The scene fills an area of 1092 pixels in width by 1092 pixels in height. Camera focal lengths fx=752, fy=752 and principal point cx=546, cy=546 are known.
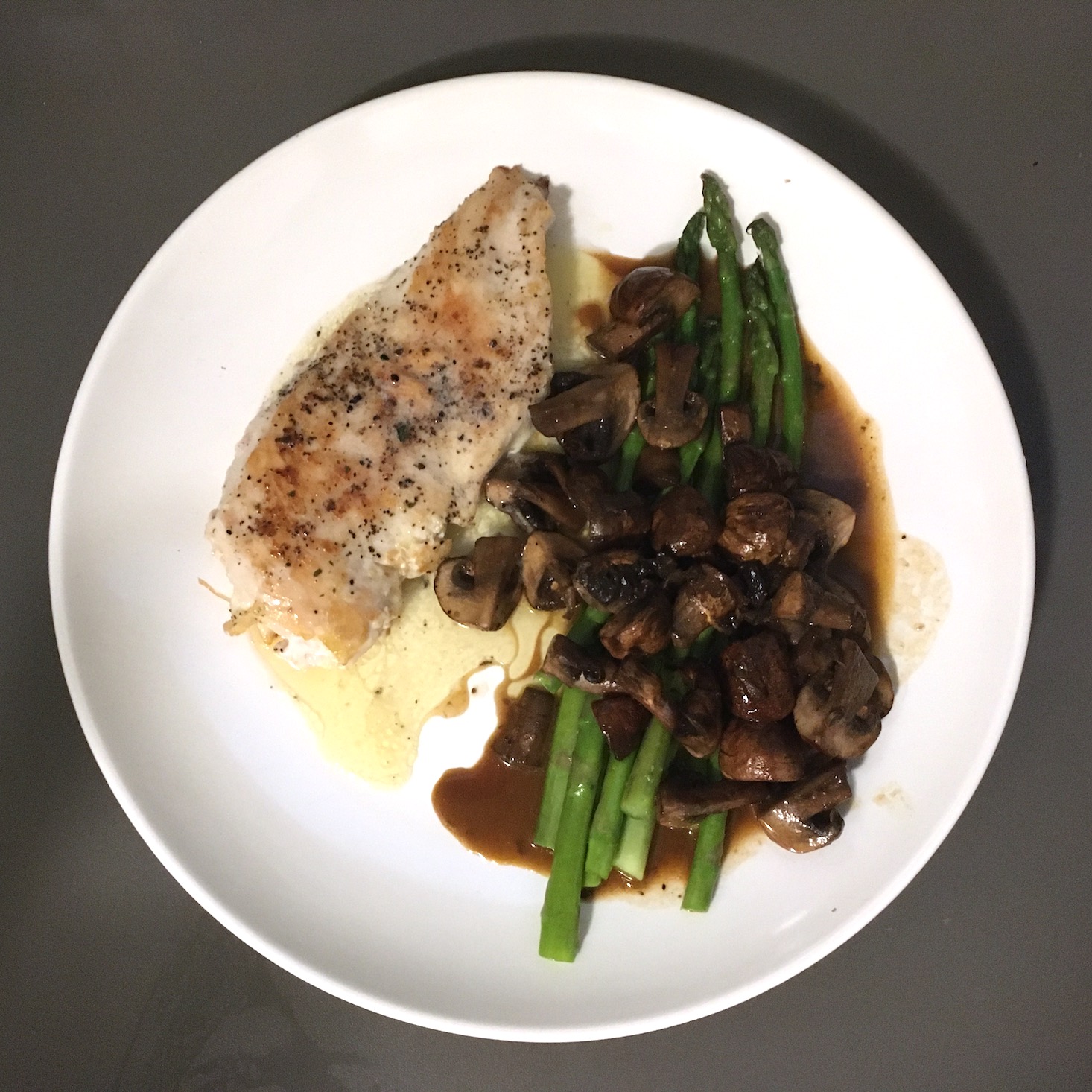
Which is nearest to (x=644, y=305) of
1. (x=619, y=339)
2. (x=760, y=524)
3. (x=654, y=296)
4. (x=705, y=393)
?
(x=654, y=296)

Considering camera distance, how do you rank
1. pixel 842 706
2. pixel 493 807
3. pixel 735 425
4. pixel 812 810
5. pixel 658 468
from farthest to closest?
pixel 493 807
pixel 658 468
pixel 735 425
pixel 812 810
pixel 842 706

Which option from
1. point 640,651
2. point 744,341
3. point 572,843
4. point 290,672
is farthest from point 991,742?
point 290,672

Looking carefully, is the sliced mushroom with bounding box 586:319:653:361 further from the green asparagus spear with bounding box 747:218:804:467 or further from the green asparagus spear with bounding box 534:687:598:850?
the green asparagus spear with bounding box 534:687:598:850

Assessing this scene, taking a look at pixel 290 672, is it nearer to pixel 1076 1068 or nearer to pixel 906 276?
pixel 906 276

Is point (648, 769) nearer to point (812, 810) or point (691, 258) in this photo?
point (812, 810)

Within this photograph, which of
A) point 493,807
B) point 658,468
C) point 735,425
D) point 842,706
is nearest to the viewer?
point 842,706

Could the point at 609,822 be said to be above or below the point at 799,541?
below
